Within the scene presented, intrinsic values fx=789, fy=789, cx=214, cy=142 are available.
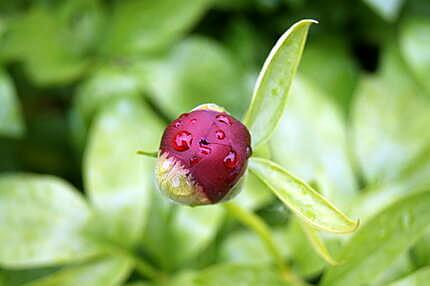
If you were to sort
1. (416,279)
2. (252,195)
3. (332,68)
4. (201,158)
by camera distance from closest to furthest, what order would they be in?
(201,158) < (416,279) < (252,195) < (332,68)

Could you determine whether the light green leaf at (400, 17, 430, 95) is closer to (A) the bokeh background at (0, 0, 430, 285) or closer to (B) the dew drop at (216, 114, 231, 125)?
(A) the bokeh background at (0, 0, 430, 285)

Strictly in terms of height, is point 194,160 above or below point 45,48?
above

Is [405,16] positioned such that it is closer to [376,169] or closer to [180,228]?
[376,169]

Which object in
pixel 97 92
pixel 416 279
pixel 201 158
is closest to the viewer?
pixel 201 158

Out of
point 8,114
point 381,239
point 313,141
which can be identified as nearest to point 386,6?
point 313,141

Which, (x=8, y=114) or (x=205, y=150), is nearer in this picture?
(x=205, y=150)

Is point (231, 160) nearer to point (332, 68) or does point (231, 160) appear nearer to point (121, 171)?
point (121, 171)

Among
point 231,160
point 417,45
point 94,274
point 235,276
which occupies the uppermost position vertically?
point 231,160

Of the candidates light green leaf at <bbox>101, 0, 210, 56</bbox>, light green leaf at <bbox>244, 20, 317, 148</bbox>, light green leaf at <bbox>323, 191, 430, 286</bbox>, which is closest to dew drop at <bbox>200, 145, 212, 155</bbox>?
light green leaf at <bbox>244, 20, 317, 148</bbox>
